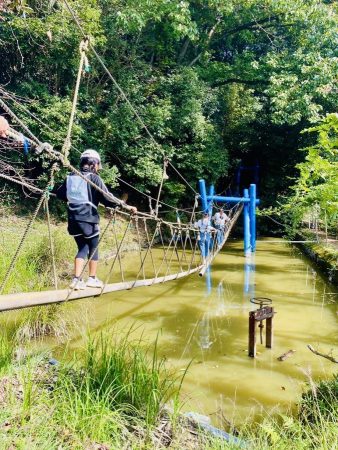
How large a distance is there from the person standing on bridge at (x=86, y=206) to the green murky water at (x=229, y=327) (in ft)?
1.85

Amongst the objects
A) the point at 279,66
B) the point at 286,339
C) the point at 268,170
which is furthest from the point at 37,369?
the point at 268,170

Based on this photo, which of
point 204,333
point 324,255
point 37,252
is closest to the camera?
point 204,333

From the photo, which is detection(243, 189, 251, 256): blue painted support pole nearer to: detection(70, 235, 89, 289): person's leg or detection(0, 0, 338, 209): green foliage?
detection(0, 0, 338, 209): green foliage

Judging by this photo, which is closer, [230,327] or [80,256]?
[80,256]

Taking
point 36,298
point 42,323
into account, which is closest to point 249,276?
point 42,323

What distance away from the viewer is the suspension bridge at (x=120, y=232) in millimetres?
1979

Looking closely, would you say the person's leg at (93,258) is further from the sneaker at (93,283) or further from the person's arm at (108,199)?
the person's arm at (108,199)

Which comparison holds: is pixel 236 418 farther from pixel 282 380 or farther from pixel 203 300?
pixel 203 300

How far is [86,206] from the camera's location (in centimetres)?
280

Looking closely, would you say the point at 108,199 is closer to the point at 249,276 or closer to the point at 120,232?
the point at 249,276

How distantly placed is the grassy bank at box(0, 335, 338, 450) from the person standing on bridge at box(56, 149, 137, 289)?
61 centimetres

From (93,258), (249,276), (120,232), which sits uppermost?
(120,232)

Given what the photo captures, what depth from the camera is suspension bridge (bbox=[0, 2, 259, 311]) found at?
1979mm

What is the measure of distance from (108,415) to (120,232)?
24.3 ft
